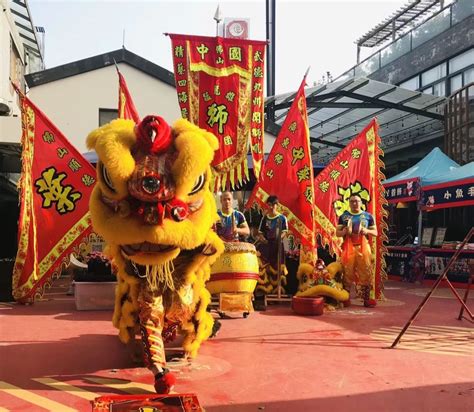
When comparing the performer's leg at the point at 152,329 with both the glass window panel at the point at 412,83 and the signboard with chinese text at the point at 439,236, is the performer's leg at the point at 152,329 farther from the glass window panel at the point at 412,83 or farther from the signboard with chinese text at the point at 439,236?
the glass window panel at the point at 412,83

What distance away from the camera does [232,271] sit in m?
5.81

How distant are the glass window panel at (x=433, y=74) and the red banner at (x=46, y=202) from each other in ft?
43.6

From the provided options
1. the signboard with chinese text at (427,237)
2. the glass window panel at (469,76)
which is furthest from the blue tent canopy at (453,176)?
the glass window panel at (469,76)

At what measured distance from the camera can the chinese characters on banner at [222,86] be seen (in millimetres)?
7008

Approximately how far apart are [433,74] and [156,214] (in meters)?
16.4

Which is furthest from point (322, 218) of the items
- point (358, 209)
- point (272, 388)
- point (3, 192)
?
point (3, 192)

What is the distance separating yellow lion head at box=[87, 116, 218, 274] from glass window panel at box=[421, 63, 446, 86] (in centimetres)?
1542

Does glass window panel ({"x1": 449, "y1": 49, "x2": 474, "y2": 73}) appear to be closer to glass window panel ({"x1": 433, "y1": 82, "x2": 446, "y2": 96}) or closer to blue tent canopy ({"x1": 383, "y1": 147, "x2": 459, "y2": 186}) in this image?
glass window panel ({"x1": 433, "y1": 82, "x2": 446, "y2": 96})

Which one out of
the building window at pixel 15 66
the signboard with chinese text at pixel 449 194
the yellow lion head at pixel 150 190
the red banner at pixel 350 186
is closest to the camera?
the yellow lion head at pixel 150 190

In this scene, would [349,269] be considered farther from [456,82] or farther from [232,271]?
[456,82]

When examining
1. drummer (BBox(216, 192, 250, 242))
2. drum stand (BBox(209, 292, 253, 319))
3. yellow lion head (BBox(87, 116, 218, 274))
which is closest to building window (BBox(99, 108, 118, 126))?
drummer (BBox(216, 192, 250, 242))

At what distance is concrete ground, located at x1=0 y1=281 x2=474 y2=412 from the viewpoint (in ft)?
11.4

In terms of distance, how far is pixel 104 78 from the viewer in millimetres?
13406

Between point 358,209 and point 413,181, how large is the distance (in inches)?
177
